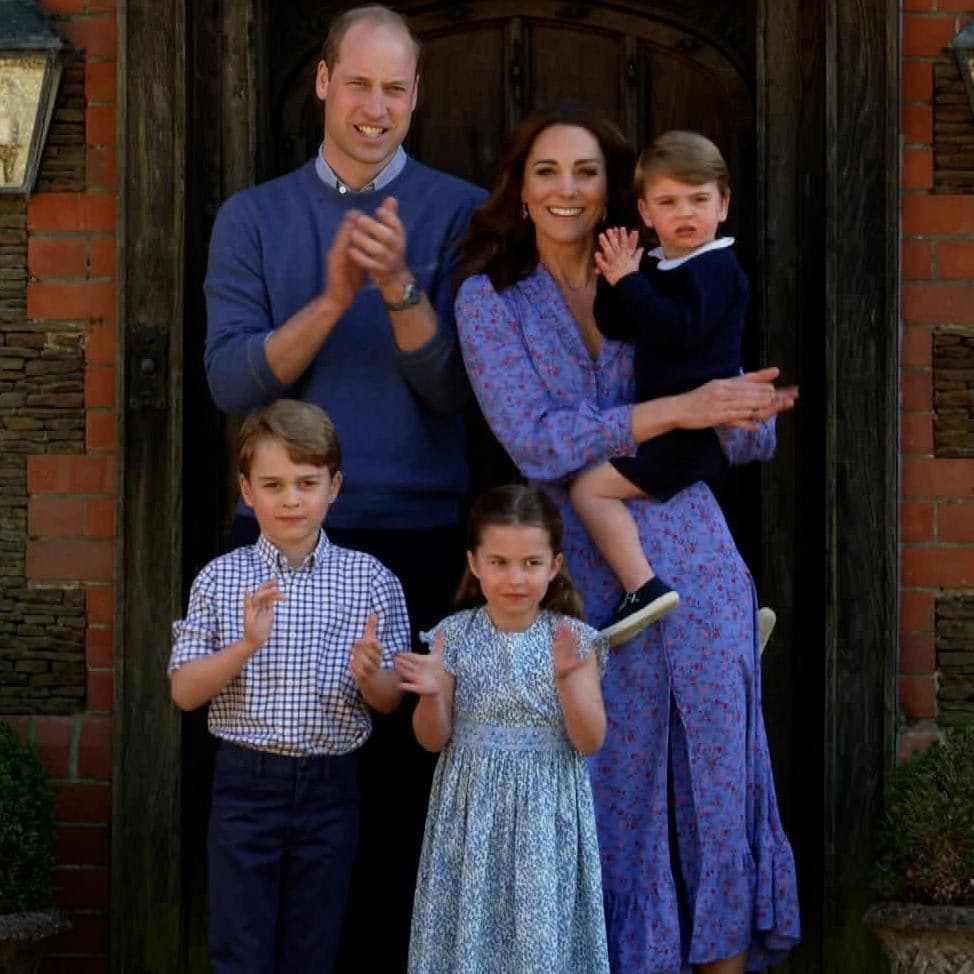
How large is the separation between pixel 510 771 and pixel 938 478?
1.44 metres

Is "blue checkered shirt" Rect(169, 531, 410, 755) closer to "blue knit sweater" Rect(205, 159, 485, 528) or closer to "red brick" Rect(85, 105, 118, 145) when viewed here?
"blue knit sweater" Rect(205, 159, 485, 528)

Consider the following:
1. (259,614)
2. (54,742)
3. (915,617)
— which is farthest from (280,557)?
(915,617)

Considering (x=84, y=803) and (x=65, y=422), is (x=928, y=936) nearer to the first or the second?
(x=84, y=803)

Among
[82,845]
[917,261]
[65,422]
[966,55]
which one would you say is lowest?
[82,845]

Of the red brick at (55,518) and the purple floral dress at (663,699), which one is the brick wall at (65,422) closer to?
the red brick at (55,518)

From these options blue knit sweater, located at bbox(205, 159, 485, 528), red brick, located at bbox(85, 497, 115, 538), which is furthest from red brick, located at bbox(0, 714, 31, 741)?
blue knit sweater, located at bbox(205, 159, 485, 528)

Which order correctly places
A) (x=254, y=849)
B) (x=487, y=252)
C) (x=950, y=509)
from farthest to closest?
1. (x=950, y=509)
2. (x=487, y=252)
3. (x=254, y=849)

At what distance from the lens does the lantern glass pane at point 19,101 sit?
4.62m

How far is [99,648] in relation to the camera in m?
4.75

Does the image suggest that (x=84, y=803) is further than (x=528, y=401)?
Yes

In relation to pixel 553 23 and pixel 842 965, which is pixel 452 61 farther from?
pixel 842 965

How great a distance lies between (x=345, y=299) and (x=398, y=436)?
39 centimetres

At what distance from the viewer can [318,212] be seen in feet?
13.9

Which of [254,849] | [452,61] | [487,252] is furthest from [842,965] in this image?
[452,61]
